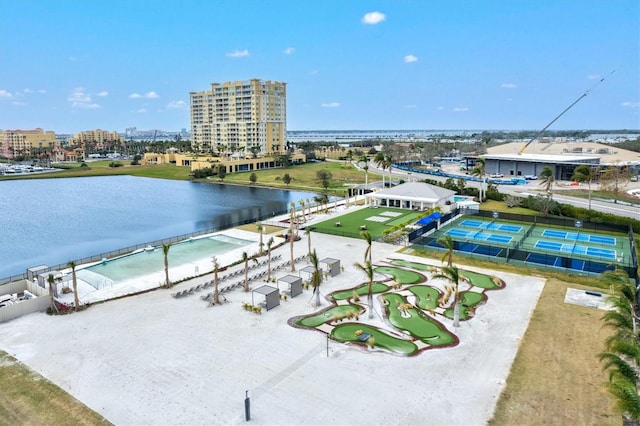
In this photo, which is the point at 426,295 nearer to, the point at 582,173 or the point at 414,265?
the point at 414,265

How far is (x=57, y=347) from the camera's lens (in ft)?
63.2

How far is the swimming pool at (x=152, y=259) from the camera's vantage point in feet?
97.5

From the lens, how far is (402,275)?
28.7 m

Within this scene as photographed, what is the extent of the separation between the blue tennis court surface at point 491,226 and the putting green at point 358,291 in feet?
66.2

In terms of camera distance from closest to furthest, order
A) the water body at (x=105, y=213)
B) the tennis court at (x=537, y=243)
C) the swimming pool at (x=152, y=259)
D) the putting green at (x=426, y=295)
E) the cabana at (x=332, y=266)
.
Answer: the putting green at (x=426, y=295)
the cabana at (x=332, y=266)
the swimming pool at (x=152, y=259)
the tennis court at (x=537, y=243)
the water body at (x=105, y=213)

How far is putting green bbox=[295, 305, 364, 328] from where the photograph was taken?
2164 centimetres

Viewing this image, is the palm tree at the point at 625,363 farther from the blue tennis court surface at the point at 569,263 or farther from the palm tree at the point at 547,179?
the palm tree at the point at 547,179

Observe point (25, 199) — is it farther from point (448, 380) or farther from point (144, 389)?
point (448, 380)

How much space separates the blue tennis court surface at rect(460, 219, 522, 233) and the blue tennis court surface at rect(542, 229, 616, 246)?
2.67 metres

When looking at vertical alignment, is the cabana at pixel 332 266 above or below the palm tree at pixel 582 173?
below

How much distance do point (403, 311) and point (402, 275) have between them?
599 centimetres

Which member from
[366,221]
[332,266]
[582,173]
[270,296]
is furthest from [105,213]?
[582,173]

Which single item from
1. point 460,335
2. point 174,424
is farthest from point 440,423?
point 174,424

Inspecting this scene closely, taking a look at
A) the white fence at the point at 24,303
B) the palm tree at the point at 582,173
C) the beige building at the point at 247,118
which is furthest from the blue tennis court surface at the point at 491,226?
the beige building at the point at 247,118
